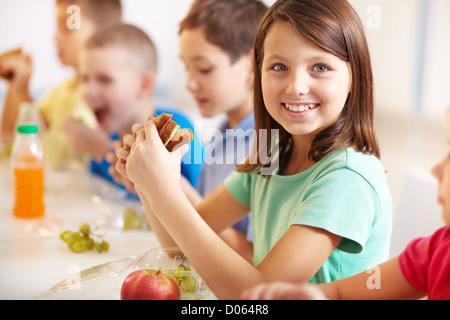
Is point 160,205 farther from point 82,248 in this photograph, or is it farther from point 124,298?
point 82,248

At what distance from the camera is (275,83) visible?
0.76m

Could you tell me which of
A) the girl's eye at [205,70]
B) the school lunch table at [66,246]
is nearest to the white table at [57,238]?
the school lunch table at [66,246]

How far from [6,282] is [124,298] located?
0.89 feet

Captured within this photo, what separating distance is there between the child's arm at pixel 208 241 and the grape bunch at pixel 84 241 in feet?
1.00

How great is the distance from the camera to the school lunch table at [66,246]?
30.2 inches

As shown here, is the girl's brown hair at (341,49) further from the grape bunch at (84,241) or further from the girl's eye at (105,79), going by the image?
the girl's eye at (105,79)

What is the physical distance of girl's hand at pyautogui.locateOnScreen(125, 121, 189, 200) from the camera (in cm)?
69

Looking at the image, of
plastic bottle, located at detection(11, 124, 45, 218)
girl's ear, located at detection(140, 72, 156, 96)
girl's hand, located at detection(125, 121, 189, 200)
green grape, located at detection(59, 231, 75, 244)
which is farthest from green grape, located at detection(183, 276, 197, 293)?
girl's ear, located at detection(140, 72, 156, 96)

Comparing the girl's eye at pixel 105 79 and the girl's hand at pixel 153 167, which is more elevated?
the girl's eye at pixel 105 79

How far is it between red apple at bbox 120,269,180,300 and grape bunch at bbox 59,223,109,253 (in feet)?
1.03

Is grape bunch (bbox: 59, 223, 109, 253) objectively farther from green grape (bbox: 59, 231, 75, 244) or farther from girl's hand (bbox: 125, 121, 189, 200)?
girl's hand (bbox: 125, 121, 189, 200)

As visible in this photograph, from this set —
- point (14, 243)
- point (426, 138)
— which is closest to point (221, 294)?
point (14, 243)

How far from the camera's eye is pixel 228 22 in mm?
1260

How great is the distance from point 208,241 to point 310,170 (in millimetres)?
218
